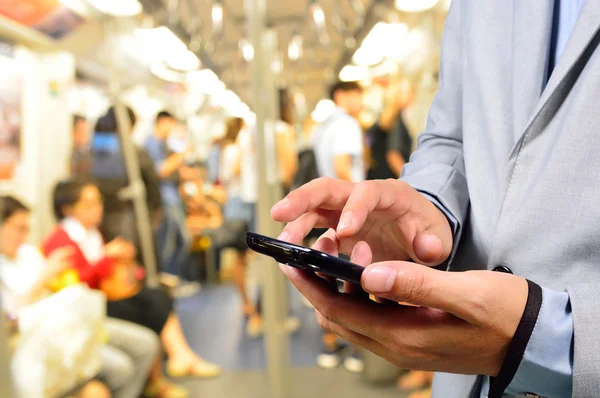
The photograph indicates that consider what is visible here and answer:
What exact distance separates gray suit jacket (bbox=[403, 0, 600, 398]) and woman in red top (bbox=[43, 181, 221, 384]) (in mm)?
1289

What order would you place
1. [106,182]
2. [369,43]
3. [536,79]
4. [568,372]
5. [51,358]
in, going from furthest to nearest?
[369,43] → [106,182] → [51,358] → [536,79] → [568,372]

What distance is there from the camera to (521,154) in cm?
47

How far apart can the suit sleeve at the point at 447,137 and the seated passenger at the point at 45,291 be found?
3.93ft

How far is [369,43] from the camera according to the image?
196cm

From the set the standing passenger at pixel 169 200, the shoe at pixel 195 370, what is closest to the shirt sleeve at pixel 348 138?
the standing passenger at pixel 169 200

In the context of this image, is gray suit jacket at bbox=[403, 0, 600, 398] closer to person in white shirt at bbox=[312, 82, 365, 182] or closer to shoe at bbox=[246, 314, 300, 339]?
person in white shirt at bbox=[312, 82, 365, 182]

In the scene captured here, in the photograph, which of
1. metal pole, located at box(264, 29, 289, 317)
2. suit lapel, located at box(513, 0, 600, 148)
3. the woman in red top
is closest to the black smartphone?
suit lapel, located at box(513, 0, 600, 148)

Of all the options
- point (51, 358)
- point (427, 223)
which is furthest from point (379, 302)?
point (51, 358)

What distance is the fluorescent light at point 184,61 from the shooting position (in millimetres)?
1853

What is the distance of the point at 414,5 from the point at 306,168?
726 millimetres

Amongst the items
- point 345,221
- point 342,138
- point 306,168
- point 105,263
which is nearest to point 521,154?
point 345,221

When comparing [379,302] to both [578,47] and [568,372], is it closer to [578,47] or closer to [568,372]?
[568,372]

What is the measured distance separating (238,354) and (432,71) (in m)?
1.46

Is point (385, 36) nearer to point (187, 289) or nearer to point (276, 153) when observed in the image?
point (276, 153)
